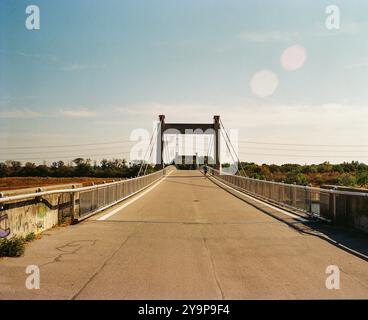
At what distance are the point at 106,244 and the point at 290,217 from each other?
23.0ft

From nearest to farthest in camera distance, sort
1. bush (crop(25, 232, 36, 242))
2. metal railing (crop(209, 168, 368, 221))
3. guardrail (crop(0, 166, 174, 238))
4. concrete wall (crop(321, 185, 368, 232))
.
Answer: guardrail (crop(0, 166, 174, 238)) < bush (crop(25, 232, 36, 242)) < concrete wall (crop(321, 185, 368, 232)) < metal railing (crop(209, 168, 368, 221))

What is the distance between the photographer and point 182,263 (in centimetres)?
773

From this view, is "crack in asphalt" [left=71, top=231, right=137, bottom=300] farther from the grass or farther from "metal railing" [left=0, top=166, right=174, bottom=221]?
"metal railing" [left=0, top=166, right=174, bottom=221]

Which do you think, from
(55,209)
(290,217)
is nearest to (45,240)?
(55,209)

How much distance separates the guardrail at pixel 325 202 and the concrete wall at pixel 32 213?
23.7 feet

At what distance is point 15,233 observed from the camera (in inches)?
357

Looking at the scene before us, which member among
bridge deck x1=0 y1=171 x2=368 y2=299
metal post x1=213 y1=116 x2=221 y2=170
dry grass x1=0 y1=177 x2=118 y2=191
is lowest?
dry grass x1=0 y1=177 x2=118 y2=191

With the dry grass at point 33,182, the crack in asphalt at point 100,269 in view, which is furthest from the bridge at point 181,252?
the dry grass at point 33,182

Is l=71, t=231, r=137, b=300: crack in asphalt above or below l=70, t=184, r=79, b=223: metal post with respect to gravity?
below

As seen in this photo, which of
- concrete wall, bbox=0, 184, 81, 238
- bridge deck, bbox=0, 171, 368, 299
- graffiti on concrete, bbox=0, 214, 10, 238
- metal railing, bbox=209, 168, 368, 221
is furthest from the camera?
metal railing, bbox=209, 168, 368, 221

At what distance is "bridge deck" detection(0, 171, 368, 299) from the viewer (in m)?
6.00

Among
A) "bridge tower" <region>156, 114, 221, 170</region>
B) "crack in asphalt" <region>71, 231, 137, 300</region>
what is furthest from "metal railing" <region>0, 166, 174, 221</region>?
"bridge tower" <region>156, 114, 221, 170</region>

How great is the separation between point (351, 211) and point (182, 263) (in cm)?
596
